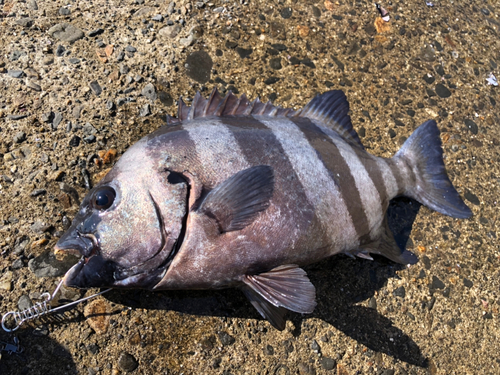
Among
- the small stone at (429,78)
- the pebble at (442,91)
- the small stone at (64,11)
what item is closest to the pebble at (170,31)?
the small stone at (64,11)

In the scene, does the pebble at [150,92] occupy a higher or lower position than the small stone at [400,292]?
higher

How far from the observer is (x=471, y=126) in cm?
347

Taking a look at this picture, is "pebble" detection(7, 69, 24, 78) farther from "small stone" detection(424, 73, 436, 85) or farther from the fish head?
"small stone" detection(424, 73, 436, 85)

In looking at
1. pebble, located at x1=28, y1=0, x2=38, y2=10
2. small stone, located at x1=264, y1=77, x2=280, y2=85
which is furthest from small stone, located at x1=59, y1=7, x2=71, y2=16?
small stone, located at x1=264, y1=77, x2=280, y2=85

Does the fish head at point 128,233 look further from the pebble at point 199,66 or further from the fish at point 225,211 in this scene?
the pebble at point 199,66

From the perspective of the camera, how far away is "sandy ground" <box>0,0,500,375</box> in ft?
7.63

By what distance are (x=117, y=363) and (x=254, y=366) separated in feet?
2.75

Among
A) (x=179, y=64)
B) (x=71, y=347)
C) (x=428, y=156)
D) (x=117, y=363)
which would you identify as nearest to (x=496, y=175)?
(x=428, y=156)

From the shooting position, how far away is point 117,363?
2.22m

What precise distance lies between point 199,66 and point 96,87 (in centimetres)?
83

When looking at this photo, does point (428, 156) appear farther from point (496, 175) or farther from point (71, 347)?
point (71, 347)

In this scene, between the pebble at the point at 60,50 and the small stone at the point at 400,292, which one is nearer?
the small stone at the point at 400,292

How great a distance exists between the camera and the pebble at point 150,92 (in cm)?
291

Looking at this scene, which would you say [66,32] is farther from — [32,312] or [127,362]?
[127,362]
